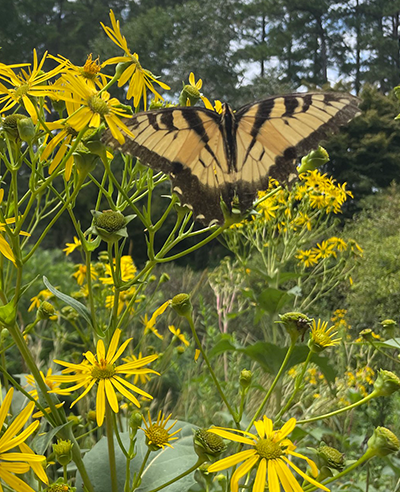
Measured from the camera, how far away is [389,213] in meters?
6.89

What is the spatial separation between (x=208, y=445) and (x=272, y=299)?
4.34ft

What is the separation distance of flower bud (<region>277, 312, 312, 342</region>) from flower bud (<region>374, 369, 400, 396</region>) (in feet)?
0.42

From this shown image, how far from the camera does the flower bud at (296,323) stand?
0.71 metres

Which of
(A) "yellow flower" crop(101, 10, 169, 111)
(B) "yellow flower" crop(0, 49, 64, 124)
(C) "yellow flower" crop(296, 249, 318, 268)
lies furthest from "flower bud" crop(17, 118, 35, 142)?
(C) "yellow flower" crop(296, 249, 318, 268)

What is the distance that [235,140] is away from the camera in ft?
3.66

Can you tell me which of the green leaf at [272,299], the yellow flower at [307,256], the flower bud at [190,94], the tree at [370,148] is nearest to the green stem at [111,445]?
the flower bud at [190,94]

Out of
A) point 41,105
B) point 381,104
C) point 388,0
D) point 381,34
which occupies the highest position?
point 388,0

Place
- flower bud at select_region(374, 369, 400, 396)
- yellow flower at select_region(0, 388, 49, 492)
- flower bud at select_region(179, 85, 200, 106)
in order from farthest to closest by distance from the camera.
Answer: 1. flower bud at select_region(179, 85, 200, 106)
2. flower bud at select_region(374, 369, 400, 396)
3. yellow flower at select_region(0, 388, 49, 492)

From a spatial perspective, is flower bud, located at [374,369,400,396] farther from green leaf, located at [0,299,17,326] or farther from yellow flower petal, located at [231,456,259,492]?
green leaf, located at [0,299,17,326]

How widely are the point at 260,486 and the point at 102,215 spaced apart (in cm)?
39

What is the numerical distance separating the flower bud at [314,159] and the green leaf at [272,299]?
0.88 meters

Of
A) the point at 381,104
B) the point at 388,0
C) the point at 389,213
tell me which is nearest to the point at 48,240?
the point at 389,213

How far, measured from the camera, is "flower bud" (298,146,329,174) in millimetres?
975

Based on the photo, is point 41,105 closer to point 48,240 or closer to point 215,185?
point 215,185
